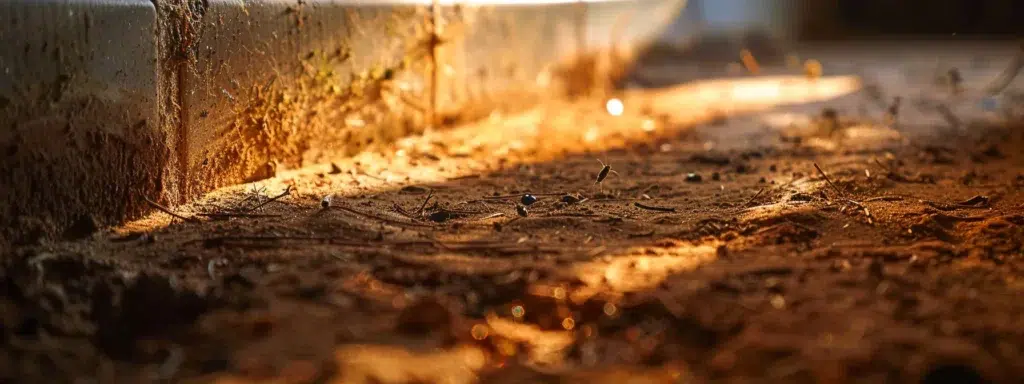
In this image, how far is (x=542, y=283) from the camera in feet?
8.41

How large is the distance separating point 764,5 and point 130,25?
1199 centimetres

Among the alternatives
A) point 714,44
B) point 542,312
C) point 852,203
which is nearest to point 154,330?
point 542,312

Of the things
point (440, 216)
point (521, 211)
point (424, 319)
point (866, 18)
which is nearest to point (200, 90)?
point (440, 216)

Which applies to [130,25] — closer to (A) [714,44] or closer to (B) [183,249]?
(B) [183,249]

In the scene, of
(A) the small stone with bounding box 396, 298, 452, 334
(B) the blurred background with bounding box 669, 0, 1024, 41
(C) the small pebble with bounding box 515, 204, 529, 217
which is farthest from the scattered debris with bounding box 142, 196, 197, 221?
(B) the blurred background with bounding box 669, 0, 1024, 41

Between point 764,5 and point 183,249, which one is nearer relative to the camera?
point 183,249

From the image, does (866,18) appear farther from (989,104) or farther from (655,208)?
(655,208)

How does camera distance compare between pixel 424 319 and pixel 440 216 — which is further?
pixel 440 216

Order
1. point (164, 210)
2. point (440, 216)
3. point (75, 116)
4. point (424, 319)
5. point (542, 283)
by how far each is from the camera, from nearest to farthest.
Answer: point (424, 319), point (542, 283), point (75, 116), point (164, 210), point (440, 216)

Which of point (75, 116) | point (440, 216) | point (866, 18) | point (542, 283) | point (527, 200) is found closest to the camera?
point (542, 283)

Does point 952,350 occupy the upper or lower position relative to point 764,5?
lower

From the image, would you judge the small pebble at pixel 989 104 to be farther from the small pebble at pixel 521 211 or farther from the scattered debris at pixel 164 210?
the scattered debris at pixel 164 210

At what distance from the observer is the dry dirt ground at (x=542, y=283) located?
2.11m

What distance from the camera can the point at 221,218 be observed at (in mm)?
3266
